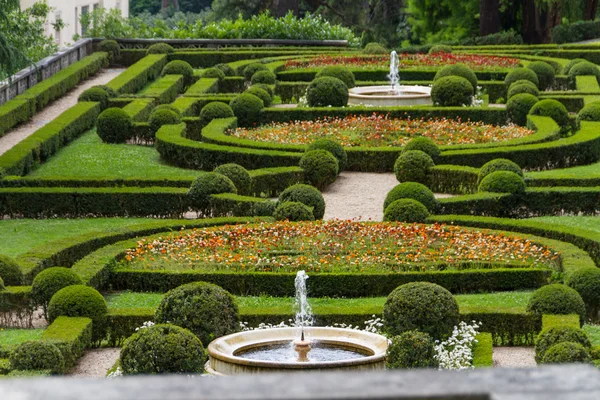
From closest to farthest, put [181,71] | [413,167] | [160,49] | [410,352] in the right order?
[410,352] → [413,167] → [181,71] → [160,49]

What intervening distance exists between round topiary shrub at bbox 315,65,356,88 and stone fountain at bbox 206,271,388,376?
20.8 m

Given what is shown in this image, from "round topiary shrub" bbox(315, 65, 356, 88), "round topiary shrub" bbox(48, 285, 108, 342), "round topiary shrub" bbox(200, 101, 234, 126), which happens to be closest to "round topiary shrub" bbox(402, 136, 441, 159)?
"round topiary shrub" bbox(200, 101, 234, 126)

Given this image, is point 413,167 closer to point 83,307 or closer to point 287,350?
point 83,307

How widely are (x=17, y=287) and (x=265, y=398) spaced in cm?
1168

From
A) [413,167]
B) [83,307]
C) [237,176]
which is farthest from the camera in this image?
[413,167]

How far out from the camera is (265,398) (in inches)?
118

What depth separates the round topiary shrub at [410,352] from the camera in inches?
438

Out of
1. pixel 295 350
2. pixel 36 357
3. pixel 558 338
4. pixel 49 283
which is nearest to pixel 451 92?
pixel 49 283

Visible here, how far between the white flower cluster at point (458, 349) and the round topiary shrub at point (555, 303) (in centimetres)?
68

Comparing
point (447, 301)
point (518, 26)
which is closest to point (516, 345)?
point (447, 301)

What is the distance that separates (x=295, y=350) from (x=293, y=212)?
721cm

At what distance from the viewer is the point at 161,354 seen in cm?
1086

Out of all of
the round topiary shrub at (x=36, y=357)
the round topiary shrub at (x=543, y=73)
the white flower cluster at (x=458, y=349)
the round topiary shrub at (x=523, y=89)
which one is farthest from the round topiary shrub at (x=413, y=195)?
the round topiary shrub at (x=543, y=73)

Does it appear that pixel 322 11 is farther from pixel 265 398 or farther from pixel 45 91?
pixel 265 398
